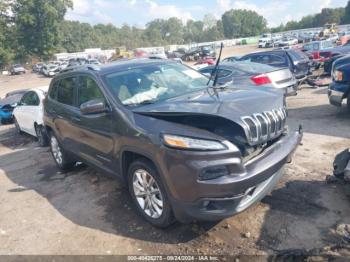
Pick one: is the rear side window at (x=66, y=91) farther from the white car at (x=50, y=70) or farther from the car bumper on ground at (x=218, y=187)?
the white car at (x=50, y=70)

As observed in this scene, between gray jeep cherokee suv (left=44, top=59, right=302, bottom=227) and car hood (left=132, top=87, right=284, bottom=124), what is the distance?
1cm

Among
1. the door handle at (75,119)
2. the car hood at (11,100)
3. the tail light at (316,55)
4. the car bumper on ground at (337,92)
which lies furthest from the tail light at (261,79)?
the tail light at (316,55)

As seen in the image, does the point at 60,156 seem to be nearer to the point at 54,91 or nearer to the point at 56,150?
the point at 56,150

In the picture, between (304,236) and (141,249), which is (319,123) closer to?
(304,236)

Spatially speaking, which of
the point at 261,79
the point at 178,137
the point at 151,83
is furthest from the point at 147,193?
the point at 261,79

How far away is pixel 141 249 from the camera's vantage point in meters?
3.70

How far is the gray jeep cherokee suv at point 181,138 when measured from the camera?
331 cm

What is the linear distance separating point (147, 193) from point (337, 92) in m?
5.17

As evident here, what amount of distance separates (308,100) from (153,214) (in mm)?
7921

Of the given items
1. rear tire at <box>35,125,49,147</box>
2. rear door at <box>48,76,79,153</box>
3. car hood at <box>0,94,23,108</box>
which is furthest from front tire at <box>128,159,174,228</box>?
car hood at <box>0,94,23,108</box>

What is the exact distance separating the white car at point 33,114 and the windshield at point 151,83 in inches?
195

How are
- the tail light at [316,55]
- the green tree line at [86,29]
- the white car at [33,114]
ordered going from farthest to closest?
the green tree line at [86,29], the tail light at [316,55], the white car at [33,114]

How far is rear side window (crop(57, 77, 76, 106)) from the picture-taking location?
5512 mm

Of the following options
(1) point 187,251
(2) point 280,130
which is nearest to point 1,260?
(1) point 187,251
